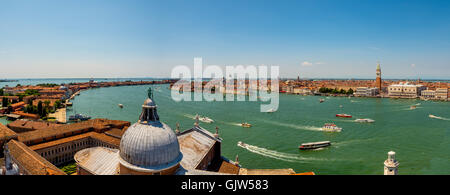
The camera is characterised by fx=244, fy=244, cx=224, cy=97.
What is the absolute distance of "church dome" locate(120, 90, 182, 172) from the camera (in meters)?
5.63

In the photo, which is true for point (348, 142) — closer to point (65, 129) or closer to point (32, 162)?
point (32, 162)

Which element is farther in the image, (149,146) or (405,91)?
(405,91)

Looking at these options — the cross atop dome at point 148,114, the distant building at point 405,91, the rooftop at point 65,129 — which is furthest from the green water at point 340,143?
the distant building at point 405,91

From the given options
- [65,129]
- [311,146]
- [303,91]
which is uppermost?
[303,91]

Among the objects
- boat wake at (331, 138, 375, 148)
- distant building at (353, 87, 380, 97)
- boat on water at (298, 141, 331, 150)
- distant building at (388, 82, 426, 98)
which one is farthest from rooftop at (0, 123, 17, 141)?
distant building at (388, 82, 426, 98)

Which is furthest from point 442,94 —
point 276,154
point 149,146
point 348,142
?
point 149,146

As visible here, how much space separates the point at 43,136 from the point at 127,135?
11851 millimetres

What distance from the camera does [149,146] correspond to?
564 centimetres

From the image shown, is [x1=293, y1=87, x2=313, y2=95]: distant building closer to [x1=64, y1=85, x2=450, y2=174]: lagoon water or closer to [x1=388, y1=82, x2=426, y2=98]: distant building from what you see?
[x1=388, y1=82, x2=426, y2=98]: distant building

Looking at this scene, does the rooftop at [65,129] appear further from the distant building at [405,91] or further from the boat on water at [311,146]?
the distant building at [405,91]

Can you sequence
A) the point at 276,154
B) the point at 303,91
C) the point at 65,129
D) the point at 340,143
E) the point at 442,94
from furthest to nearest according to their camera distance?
the point at 303,91, the point at 442,94, the point at 340,143, the point at 65,129, the point at 276,154
